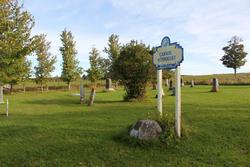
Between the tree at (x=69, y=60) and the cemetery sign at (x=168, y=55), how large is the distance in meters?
45.7

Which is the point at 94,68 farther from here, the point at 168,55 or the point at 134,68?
the point at 168,55

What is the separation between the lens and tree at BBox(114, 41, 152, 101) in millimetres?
21672

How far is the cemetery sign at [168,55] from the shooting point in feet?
29.5

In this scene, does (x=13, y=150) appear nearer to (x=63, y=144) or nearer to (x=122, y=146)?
(x=63, y=144)

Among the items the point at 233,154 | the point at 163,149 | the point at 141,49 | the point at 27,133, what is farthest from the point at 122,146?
the point at 141,49

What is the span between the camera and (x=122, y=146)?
8703mm

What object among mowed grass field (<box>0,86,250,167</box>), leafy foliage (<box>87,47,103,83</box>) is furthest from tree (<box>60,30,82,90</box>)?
mowed grass field (<box>0,86,250,167</box>)

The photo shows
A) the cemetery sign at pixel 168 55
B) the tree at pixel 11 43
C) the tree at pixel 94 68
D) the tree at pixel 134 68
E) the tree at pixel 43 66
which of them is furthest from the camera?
the tree at pixel 94 68

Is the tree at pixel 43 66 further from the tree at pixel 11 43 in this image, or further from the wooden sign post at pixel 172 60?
the wooden sign post at pixel 172 60

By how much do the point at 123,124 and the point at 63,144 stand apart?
327 cm

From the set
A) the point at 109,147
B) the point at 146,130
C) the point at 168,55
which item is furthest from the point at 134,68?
the point at 109,147

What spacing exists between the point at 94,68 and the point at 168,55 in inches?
1972

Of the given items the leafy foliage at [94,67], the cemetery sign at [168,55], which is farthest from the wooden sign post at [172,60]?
the leafy foliage at [94,67]

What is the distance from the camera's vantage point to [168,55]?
30.7 ft
